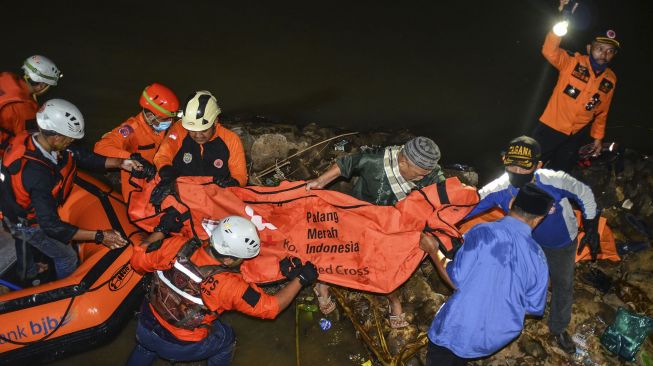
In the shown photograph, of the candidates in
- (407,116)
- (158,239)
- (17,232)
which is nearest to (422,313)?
(158,239)

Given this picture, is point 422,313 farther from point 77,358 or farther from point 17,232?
point 17,232

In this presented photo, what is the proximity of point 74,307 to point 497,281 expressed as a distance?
12.0ft

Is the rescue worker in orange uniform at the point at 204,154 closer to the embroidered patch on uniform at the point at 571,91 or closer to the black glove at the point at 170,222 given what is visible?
the black glove at the point at 170,222

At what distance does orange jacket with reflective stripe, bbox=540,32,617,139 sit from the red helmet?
4.09m

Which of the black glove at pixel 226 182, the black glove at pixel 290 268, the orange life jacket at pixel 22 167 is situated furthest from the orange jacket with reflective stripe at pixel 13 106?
the black glove at pixel 290 268

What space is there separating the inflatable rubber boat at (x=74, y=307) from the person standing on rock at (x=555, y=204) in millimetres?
3419

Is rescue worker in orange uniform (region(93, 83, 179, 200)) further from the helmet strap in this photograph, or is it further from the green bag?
the green bag

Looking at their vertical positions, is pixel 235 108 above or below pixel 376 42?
below

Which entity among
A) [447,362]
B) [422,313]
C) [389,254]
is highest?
[389,254]

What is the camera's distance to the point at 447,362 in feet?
10.3

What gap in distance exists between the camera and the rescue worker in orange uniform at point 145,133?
14.3ft


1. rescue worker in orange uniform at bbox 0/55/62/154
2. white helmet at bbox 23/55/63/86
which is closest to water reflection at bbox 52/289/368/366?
rescue worker in orange uniform at bbox 0/55/62/154

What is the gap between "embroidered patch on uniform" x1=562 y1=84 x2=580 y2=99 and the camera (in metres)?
4.81

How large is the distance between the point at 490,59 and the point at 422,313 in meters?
7.70
